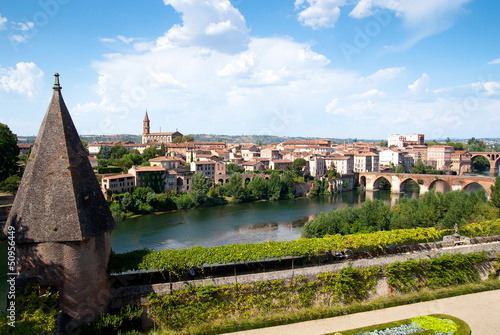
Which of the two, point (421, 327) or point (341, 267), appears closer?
point (421, 327)

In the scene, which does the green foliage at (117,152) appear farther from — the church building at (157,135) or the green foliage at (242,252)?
the green foliage at (242,252)

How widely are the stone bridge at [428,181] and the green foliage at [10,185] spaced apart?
5156 centimetres

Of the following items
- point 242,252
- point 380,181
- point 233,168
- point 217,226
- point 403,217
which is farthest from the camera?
point 380,181

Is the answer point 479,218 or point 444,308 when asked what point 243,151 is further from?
point 444,308

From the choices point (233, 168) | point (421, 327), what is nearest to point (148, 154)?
point (233, 168)

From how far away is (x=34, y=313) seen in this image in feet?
30.3

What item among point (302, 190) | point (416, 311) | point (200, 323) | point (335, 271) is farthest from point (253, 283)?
point (302, 190)

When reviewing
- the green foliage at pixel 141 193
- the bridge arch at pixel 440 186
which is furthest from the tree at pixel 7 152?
the bridge arch at pixel 440 186

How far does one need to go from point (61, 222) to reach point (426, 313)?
1293cm

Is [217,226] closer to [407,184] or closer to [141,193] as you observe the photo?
[141,193]

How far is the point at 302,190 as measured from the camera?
A: 60.5m

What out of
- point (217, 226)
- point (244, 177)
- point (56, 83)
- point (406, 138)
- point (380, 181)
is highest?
point (56, 83)

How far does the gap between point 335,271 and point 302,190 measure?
46.7 metres

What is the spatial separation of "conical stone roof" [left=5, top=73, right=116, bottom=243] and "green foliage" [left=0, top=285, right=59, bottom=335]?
143cm
